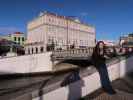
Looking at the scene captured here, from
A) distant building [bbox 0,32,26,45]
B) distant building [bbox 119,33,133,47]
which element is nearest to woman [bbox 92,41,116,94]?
distant building [bbox 119,33,133,47]

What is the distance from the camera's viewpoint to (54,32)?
3765 inches

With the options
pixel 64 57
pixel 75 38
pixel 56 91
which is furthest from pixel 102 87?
pixel 75 38

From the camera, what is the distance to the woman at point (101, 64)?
6668 millimetres

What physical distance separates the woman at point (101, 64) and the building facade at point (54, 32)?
244 ft

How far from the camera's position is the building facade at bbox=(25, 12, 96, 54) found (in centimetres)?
9225

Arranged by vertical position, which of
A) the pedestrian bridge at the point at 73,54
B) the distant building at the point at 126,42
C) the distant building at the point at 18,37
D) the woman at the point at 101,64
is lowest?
the pedestrian bridge at the point at 73,54

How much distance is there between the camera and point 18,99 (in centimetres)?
479

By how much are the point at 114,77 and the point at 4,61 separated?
95.0 ft

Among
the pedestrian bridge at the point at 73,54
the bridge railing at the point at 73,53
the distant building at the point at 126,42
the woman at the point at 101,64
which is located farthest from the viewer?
the distant building at the point at 126,42

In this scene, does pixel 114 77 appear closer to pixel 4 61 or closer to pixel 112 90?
pixel 112 90

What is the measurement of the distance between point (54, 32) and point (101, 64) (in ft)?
293

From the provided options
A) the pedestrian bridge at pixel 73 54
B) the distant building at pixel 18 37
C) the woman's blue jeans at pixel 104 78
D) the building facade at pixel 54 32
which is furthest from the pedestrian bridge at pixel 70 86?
the distant building at pixel 18 37

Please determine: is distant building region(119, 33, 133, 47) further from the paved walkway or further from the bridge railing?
the paved walkway

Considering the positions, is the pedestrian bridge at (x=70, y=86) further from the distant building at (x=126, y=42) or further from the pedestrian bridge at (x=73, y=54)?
the distant building at (x=126, y=42)
